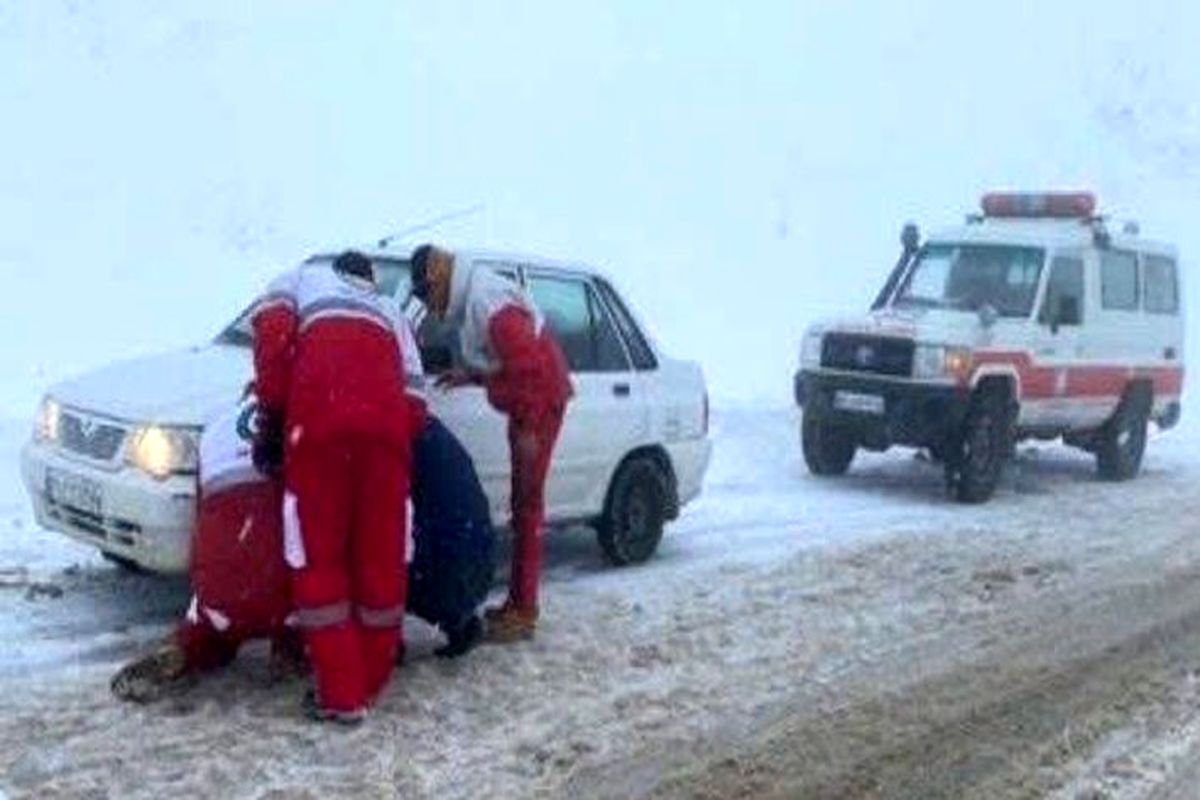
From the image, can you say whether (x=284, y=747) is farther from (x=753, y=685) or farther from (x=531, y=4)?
(x=531, y=4)

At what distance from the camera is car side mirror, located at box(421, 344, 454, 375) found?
764cm

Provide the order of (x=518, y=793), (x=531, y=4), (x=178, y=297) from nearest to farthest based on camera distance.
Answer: (x=518, y=793) → (x=178, y=297) → (x=531, y=4)

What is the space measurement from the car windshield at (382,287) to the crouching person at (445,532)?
1395mm

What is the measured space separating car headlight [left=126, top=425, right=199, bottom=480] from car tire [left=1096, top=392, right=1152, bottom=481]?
9237 mm

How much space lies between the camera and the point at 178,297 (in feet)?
55.9

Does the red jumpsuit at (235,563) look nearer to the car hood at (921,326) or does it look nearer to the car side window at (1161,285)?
the car hood at (921,326)

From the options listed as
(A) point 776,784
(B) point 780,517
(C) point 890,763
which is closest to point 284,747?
(A) point 776,784

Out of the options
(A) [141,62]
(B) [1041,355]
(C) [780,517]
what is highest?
(A) [141,62]

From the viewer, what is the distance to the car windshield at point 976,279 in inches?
521

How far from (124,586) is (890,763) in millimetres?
3866

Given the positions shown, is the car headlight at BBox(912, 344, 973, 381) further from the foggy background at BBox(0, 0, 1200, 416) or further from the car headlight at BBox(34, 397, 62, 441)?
the car headlight at BBox(34, 397, 62, 441)

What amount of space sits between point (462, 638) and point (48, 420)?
6.96 feet

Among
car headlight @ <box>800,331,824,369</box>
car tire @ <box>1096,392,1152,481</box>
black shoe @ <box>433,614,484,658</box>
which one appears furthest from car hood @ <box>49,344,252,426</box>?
car tire @ <box>1096,392,1152,481</box>

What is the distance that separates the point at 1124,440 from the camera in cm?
1422
